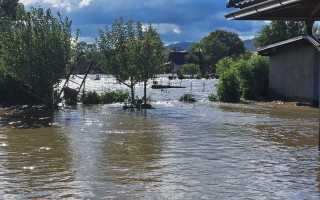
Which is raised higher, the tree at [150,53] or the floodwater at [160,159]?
the tree at [150,53]

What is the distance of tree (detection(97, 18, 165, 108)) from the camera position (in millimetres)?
28297

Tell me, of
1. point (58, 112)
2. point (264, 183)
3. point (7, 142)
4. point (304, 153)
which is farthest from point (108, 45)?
point (264, 183)

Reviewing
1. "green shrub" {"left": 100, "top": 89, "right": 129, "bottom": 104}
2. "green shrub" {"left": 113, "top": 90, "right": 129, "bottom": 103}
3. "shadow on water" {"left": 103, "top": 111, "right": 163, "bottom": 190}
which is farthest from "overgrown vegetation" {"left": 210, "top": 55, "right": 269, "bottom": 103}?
"shadow on water" {"left": 103, "top": 111, "right": 163, "bottom": 190}

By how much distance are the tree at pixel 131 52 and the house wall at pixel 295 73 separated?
26.1 feet

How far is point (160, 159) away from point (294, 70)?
1983 cm

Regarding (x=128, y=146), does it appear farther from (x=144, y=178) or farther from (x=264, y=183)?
(x=264, y=183)

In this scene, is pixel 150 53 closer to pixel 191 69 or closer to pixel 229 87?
pixel 229 87

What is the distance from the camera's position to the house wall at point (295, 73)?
2704cm

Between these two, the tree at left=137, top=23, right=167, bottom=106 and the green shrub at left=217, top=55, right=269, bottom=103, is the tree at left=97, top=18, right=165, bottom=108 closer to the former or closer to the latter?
the tree at left=137, top=23, right=167, bottom=106

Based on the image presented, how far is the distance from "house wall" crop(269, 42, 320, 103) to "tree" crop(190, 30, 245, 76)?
8696cm

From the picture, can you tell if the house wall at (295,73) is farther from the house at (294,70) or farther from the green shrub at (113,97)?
the green shrub at (113,97)

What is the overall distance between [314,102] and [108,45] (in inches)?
508

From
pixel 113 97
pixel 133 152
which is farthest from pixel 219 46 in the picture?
pixel 133 152

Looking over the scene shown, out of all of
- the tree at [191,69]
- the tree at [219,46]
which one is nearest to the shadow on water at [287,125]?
the tree at [191,69]
